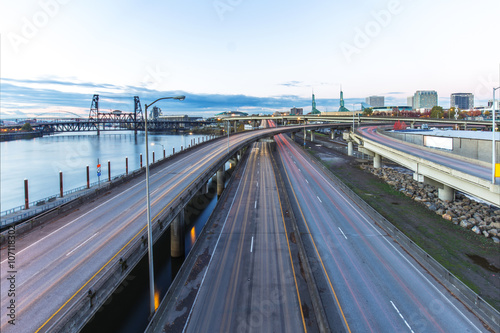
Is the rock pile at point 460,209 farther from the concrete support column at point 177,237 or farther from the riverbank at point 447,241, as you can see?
the concrete support column at point 177,237

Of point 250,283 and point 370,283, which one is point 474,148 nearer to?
point 370,283

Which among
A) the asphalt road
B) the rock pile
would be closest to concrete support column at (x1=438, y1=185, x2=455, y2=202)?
the rock pile

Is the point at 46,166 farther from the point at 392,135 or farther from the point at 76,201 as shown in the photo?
the point at 392,135

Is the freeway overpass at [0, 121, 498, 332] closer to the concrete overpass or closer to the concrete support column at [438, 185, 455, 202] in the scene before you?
the concrete overpass

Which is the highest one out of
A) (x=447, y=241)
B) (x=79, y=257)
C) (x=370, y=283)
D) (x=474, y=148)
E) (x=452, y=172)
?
(x=474, y=148)

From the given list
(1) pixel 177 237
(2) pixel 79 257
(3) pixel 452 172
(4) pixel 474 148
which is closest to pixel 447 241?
(3) pixel 452 172

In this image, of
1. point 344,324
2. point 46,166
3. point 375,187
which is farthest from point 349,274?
point 46,166

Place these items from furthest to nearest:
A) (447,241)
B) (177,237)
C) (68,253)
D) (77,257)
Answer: (177,237)
(447,241)
(68,253)
(77,257)
